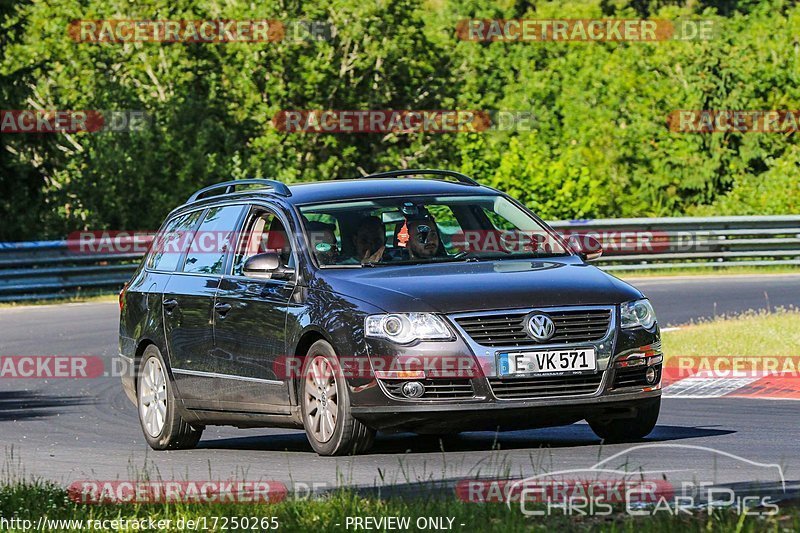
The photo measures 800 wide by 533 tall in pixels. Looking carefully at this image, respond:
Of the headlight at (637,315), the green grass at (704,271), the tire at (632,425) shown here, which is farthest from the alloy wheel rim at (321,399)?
the green grass at (704,271)

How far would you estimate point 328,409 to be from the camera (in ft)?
34.9

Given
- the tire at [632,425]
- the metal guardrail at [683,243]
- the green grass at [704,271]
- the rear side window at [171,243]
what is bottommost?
the green grass at [704,271]

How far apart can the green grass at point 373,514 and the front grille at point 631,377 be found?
2.77m

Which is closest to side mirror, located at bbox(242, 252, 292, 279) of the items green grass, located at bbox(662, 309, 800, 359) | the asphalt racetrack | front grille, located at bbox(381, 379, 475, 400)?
the asphalt racetrack

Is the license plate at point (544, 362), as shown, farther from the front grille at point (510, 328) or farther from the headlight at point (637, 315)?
the headlight at point (637, 315)

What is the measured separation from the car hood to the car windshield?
222 millimetres

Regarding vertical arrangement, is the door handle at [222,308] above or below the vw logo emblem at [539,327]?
below

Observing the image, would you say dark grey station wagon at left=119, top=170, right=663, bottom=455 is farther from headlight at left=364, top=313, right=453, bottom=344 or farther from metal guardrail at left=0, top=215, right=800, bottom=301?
metal guardrail at left=0, top=215, right=800, bottom=301

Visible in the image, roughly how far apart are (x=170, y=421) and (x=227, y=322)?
975mm

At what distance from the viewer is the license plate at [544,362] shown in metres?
10.2

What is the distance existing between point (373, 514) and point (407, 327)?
2.85 m

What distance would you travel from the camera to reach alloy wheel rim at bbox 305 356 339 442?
1056 centimetres

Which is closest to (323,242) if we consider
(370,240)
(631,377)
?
(370,240)

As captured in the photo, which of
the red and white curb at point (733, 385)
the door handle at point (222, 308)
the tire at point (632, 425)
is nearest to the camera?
the tire at point (632, 425)
